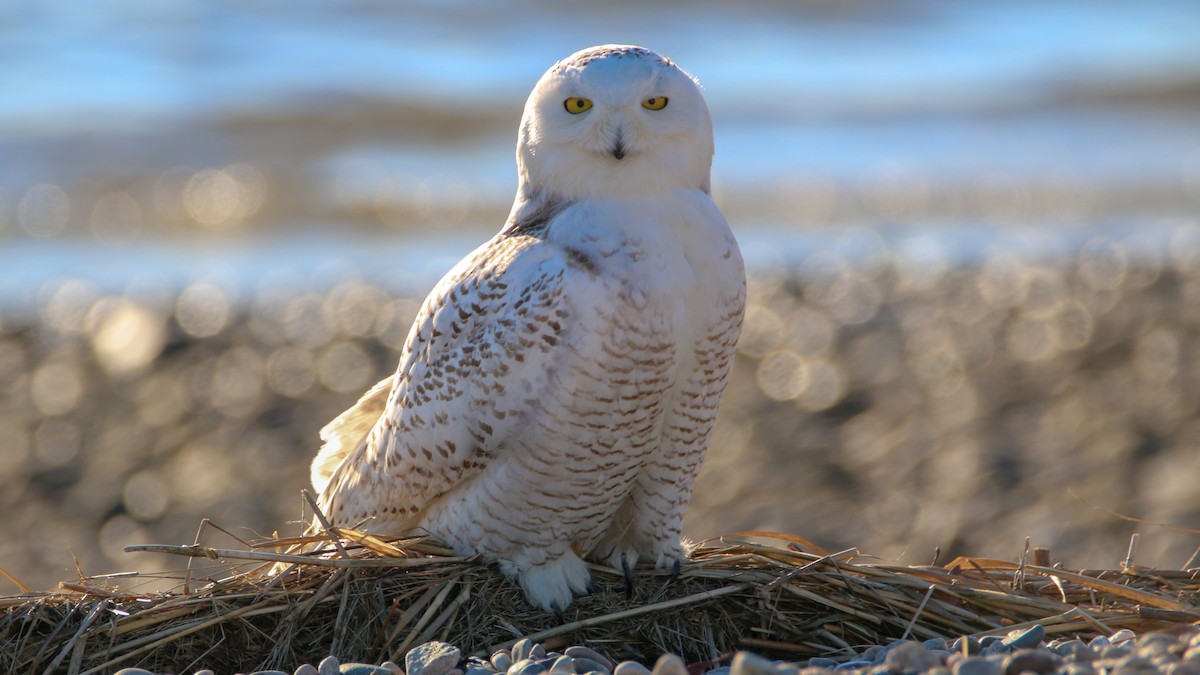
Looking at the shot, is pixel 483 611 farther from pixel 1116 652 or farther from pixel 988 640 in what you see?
pixel 1116 652

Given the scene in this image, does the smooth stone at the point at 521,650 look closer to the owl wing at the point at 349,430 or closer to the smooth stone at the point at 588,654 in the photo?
the smooth stone at the point at 588,654

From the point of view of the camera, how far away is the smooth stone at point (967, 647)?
9.98 ft

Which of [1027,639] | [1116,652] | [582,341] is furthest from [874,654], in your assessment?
[582,341]

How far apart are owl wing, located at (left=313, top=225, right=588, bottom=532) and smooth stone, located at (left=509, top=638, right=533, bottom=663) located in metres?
0.56

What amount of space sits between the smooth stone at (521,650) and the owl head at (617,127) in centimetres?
123

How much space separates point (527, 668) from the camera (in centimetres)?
326

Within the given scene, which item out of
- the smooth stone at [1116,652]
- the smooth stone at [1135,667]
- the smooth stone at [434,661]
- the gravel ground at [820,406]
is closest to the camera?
the smooth stone at [1135,667]

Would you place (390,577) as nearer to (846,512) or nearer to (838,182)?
(846,512)

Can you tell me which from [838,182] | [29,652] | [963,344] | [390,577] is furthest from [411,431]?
[838,182]

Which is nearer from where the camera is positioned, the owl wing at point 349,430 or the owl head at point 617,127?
the owl head at point 617,127

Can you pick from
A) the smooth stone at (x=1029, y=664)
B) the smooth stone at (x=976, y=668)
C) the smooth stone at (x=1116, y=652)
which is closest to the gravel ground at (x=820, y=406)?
the smooth stone at (x=1116, y=652)

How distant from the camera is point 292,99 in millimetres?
16891

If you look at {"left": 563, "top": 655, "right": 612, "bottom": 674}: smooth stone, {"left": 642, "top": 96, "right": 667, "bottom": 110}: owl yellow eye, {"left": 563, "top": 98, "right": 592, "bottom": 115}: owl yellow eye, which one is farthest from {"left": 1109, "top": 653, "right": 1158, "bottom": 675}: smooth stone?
{"left": 563, "top": 98, "right": 592, "bottom": 115}: owl yellow eye

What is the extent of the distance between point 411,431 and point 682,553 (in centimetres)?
91
